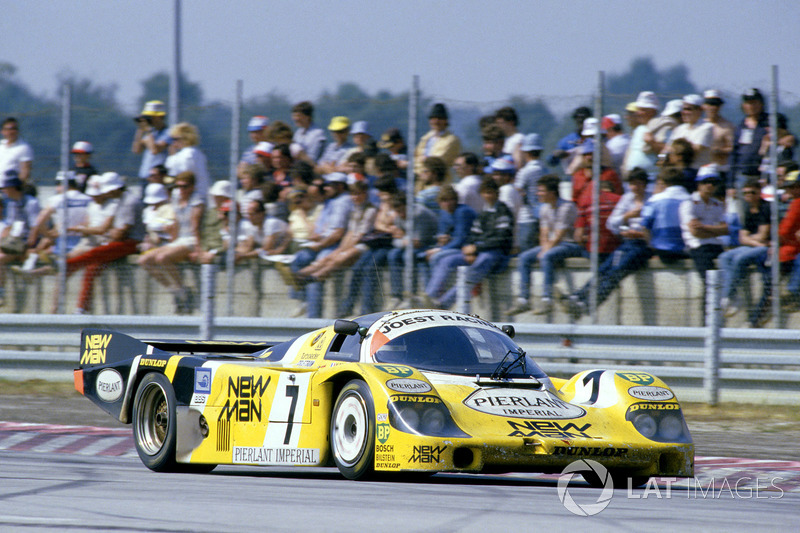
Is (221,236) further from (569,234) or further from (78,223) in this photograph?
(569,234)

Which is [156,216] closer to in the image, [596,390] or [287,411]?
[287,411]

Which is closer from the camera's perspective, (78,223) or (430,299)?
A: (430,299)

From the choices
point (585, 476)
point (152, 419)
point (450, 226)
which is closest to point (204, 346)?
point (152, 419)

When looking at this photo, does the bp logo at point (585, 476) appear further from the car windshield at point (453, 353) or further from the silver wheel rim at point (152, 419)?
the silver wheel rim at point (152, 419)

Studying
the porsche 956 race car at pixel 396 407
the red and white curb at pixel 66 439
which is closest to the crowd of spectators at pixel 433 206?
the red and white curb at pixel 66 439

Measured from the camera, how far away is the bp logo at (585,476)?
464cm

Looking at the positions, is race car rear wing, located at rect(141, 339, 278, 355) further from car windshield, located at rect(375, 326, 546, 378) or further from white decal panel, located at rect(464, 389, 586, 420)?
white decal panel, located at rect(464, 389, 586, 420)

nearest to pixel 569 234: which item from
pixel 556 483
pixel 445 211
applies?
pixel 445 211

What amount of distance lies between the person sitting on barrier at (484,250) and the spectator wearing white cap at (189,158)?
2894 millimetres

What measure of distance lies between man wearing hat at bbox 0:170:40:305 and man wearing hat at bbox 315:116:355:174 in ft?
11.8

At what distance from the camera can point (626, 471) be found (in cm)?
595

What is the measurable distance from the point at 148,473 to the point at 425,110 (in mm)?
5726

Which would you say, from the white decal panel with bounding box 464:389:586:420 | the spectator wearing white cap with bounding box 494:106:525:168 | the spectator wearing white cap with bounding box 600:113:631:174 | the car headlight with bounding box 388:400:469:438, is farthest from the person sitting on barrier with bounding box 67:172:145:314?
the car headlight with bounding box 388:400:469:438

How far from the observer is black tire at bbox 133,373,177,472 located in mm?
6844
